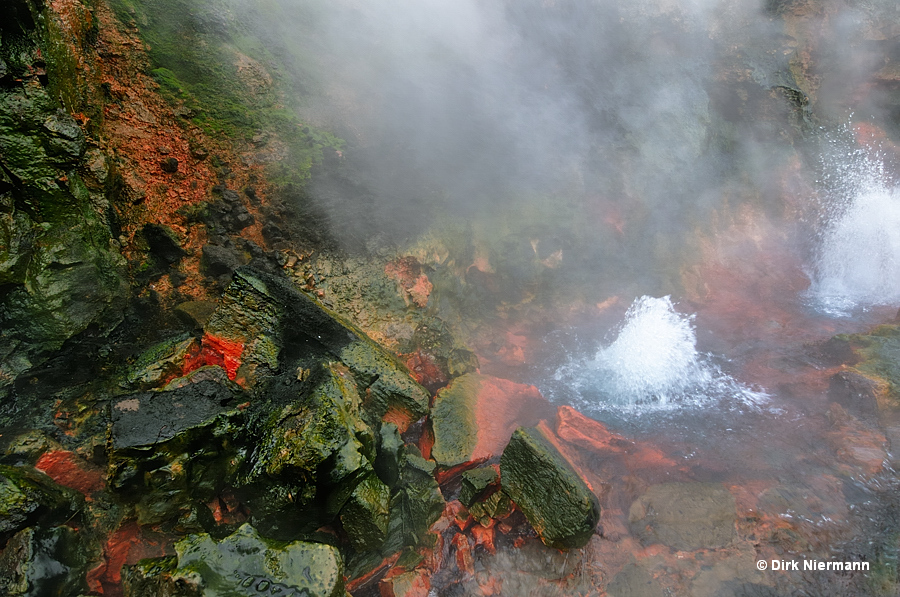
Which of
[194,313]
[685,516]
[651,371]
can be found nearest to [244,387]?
[194,313]

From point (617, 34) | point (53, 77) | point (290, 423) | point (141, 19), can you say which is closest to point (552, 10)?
point (617, 34)

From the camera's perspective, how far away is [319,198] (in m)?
5.04

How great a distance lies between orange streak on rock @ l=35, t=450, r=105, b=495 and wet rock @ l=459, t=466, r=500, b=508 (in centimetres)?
283

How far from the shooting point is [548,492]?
3.44 m

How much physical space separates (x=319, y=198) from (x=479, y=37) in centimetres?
424

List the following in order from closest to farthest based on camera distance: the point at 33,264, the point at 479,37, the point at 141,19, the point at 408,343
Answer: the point at 33,264, the point at 141,19, the point at 408,343, the point at 479,37

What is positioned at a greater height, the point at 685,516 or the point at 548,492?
the point at 685,516

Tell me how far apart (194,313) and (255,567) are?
2.48 meters

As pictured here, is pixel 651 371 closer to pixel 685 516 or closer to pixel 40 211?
pixel 685 516

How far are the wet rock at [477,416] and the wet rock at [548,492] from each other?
1.51ft

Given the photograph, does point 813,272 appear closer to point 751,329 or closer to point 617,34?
point 751,329

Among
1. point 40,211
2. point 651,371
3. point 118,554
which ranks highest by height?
point 651,371

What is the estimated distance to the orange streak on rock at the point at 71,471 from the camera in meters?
2.91
